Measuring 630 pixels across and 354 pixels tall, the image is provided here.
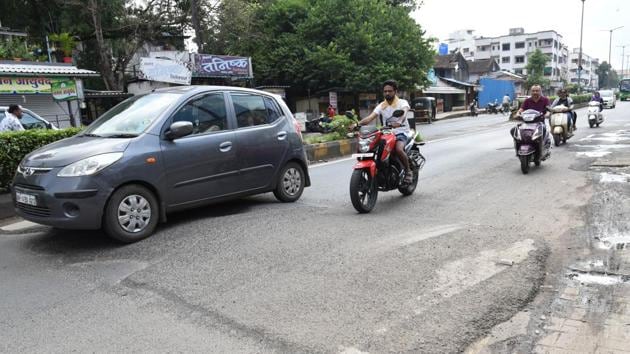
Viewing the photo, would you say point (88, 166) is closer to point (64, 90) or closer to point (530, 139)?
point (530, 139)

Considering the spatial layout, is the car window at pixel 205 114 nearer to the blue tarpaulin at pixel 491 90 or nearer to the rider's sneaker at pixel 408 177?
the rider's sneaker at pixel 408 177

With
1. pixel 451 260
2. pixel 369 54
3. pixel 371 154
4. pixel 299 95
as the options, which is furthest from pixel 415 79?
pixel 451 260

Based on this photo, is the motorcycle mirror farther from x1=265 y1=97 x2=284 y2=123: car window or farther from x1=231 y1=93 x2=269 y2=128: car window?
x1=231 y1=93 x2=269 y2=128: car window

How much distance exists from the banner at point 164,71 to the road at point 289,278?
1505cm

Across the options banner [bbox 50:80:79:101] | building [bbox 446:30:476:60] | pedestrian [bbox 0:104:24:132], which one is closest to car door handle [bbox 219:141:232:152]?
pedestrian [bbox 0:104:24:132]

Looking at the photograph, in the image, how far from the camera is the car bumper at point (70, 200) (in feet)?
15.9

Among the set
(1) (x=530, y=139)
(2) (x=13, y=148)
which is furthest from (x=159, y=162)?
(1) (x=530, y=139)

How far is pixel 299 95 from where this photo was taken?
32688 millimetres

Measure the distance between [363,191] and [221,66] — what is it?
17724 mm

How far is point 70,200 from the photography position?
4.84m

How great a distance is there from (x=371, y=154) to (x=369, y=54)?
2312cm

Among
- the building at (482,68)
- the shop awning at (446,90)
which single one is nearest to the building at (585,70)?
the building at (482,68)

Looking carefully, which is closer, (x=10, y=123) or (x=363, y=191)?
(x=363, y=191)

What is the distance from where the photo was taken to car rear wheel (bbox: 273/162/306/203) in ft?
23.1
